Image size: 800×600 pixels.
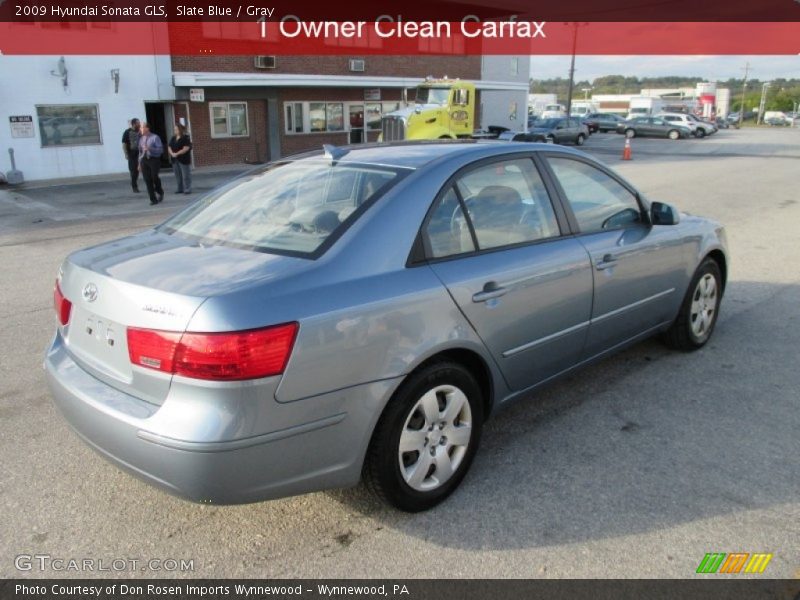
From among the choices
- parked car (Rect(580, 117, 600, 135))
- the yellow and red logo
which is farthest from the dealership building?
the yellow and red logo

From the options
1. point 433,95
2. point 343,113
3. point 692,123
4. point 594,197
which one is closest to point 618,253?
point 594,197

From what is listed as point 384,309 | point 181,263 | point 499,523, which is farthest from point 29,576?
point 499,523

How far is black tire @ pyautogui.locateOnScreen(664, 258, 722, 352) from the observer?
15.5 feet

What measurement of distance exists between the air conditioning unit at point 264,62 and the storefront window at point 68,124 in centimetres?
634

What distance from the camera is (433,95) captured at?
22.8m

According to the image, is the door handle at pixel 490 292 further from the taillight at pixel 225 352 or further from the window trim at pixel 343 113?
the window trim at pixel 343 113

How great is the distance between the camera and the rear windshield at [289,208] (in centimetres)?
291

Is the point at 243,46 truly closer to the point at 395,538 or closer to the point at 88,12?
the point at 88,12

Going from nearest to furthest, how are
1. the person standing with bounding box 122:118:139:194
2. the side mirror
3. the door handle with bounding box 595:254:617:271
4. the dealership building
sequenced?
the door handle with bounding box 595:254:617:271, the side mirror, the person standing with bounding box 122:118:139:194, the dealership building

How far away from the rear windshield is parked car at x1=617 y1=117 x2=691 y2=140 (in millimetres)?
45312

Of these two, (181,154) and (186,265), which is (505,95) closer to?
(181,154)

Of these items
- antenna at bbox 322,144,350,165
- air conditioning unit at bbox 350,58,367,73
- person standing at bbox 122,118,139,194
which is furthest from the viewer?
air conditioning unit at bbox 350,58,367,73

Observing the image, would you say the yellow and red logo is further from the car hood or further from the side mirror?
the side mirror

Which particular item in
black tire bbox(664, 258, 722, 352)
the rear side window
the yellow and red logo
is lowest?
the yellow and red logo
